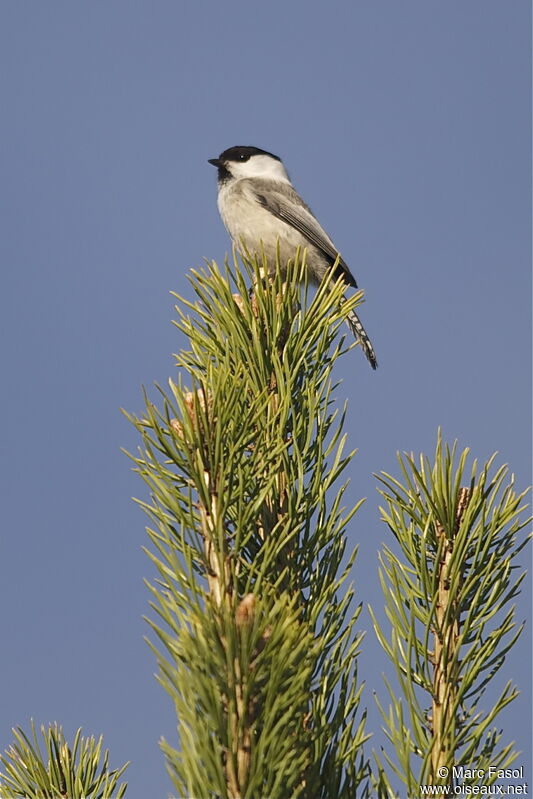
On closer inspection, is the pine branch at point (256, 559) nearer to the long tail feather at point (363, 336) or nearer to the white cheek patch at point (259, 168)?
the long tail feather at point (363, 336)

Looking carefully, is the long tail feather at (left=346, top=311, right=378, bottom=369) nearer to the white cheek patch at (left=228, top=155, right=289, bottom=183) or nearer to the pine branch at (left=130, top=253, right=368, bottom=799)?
the white cheek patch at (left=228, top=155, right=289, bottom=183)

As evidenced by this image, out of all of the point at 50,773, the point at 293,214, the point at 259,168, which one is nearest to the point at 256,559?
the point at 50,773

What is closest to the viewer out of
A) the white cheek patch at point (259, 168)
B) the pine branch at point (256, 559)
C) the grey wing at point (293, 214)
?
the pine branch at point (256, 559)

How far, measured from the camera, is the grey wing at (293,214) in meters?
7.86

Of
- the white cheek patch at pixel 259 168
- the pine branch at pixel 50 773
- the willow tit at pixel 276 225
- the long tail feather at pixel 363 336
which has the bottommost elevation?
the pine branch at pixel 50 773

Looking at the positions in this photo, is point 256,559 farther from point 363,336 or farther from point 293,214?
point 293,214

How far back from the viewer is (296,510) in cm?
225

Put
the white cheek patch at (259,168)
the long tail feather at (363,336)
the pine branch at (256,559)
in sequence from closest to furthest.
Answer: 1. the pine branch at (256,559)
2. the long tail feather at (363,336)
3. the white cheek patch at (259,168)

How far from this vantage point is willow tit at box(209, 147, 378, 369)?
A: 7.57 meters

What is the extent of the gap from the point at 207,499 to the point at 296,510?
30cm

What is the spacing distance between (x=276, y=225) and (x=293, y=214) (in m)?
0.37

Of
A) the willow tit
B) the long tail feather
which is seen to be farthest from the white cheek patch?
the long tail feather

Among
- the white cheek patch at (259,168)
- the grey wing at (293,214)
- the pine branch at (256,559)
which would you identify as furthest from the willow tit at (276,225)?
the pine branch at (256,559)

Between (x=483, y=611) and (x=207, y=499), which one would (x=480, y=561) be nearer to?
(x=483, y=611)
